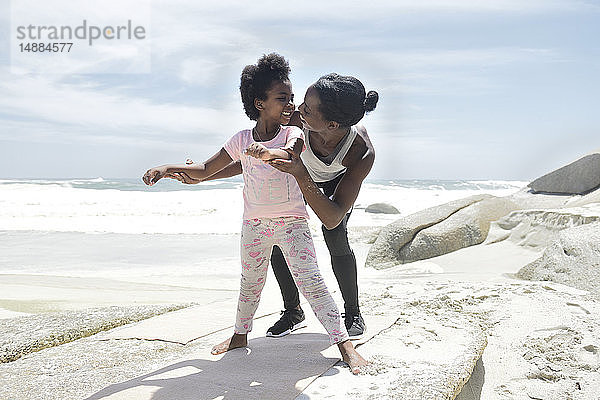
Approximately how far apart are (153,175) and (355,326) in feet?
4.63

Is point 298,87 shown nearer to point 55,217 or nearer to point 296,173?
point 296,173

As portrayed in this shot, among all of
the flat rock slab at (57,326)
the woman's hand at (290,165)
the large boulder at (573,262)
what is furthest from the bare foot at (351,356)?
the large boulder at (573,262)

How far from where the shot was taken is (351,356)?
8.66 feet

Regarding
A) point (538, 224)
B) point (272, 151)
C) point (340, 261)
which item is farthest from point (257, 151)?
point (538, 224)

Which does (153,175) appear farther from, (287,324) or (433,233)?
(433,233)

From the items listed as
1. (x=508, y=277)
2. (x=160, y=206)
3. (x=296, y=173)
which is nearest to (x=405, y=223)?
(x=508, y=277)

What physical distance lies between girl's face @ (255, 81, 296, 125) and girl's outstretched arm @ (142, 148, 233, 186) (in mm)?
311

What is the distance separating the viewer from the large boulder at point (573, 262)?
15.0ft

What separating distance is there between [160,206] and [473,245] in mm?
13735

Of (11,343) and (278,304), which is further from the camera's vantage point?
(278,304)

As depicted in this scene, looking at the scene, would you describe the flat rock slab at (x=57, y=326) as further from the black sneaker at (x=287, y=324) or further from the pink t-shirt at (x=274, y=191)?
the pink t-shirt at (x=274, y=191)

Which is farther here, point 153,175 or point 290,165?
point 153,175

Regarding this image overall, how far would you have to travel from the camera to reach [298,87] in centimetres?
286

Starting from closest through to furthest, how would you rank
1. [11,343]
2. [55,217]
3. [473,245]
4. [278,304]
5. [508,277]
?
1. [11,343]
2. [278,304]
3. [508,277]
4. [473,245]
5. [55,217]
